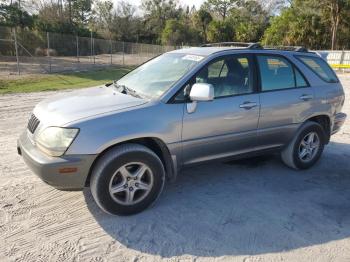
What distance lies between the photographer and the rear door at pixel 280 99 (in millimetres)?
4812

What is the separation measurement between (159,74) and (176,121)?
896 mm

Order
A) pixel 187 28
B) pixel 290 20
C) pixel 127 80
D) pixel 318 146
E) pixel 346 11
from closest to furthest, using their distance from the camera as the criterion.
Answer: pixel 127 80 < pixel 318 146 < pixel 346 11 < pixel 290 20 < pixel 187 28

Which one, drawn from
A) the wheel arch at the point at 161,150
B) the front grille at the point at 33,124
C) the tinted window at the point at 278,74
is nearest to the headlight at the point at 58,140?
the front grille at the point at 33,124

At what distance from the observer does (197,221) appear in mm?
3910

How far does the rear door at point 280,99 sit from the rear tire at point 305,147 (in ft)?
0.50

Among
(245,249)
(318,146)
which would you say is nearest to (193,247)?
(245,249)

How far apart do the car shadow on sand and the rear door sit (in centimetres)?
64

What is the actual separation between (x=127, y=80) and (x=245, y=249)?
2674 mm

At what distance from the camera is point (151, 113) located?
12.7ft

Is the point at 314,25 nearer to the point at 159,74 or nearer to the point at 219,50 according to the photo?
the point at 219,50

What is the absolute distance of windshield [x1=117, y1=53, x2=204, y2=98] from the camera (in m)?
4.30

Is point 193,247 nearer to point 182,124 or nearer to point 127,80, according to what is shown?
point 182,124

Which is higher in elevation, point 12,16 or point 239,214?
point 12,16

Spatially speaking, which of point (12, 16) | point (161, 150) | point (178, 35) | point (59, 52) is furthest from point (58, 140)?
point (178, 35)
